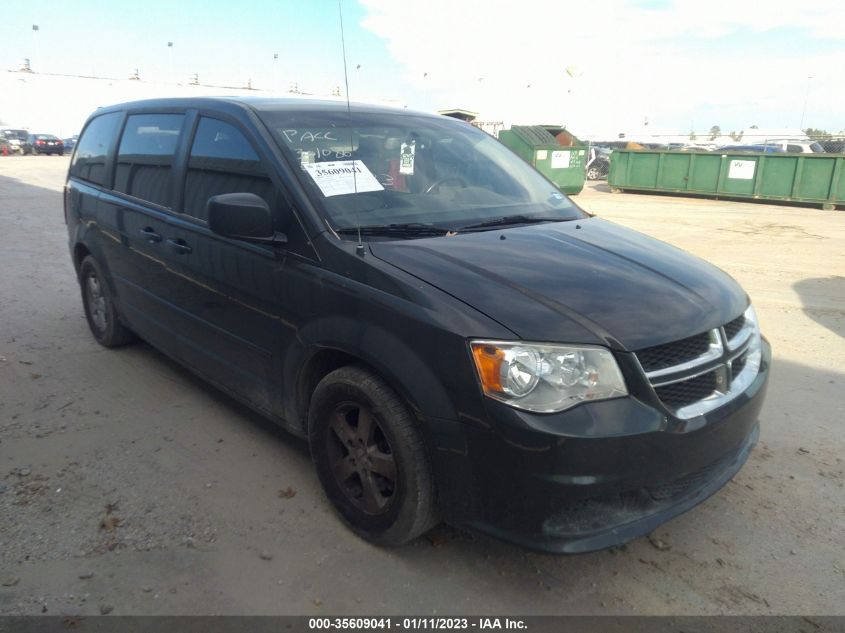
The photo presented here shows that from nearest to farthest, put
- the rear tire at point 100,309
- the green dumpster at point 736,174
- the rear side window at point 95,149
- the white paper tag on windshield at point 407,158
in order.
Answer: the white paper tag on windshield at point 407,158
the rear side window at point 95,149
the rear tire at point 100,309
the green dumpster at point 736,174

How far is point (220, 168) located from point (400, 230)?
1140mm

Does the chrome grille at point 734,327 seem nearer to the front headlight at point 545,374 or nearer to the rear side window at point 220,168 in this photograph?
the front headlight at point 545,374

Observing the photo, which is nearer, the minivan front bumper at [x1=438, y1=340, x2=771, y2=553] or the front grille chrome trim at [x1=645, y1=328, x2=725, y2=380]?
the minivan front bumper at [x1=438, y1=340, x2=771, y2=553]

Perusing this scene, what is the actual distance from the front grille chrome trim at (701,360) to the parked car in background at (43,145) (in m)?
46.8

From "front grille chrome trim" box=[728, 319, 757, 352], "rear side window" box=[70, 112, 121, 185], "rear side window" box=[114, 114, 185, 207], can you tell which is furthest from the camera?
"rear side window" box=[70, 112, 121, 185]

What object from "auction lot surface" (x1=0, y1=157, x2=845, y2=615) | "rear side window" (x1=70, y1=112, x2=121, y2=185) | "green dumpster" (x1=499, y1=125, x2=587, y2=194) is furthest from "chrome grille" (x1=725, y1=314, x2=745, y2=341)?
"green dumpster" (x1=499, y1=125, x2=587, y2=194)

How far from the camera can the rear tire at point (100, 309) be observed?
496 centimetres

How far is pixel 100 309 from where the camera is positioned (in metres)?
5.18

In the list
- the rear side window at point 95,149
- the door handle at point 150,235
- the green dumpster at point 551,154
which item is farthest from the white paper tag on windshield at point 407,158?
the green dumpster at point 551,154

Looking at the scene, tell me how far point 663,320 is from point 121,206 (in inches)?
141

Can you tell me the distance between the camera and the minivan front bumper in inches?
87.3

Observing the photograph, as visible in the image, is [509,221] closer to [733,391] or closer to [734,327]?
[734,327]

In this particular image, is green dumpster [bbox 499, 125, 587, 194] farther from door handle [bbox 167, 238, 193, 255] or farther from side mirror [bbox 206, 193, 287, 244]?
side mirror [bbox 206, 193, 287, 244]

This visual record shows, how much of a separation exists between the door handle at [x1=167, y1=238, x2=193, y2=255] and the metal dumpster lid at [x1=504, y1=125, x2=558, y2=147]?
1654 centimetres
